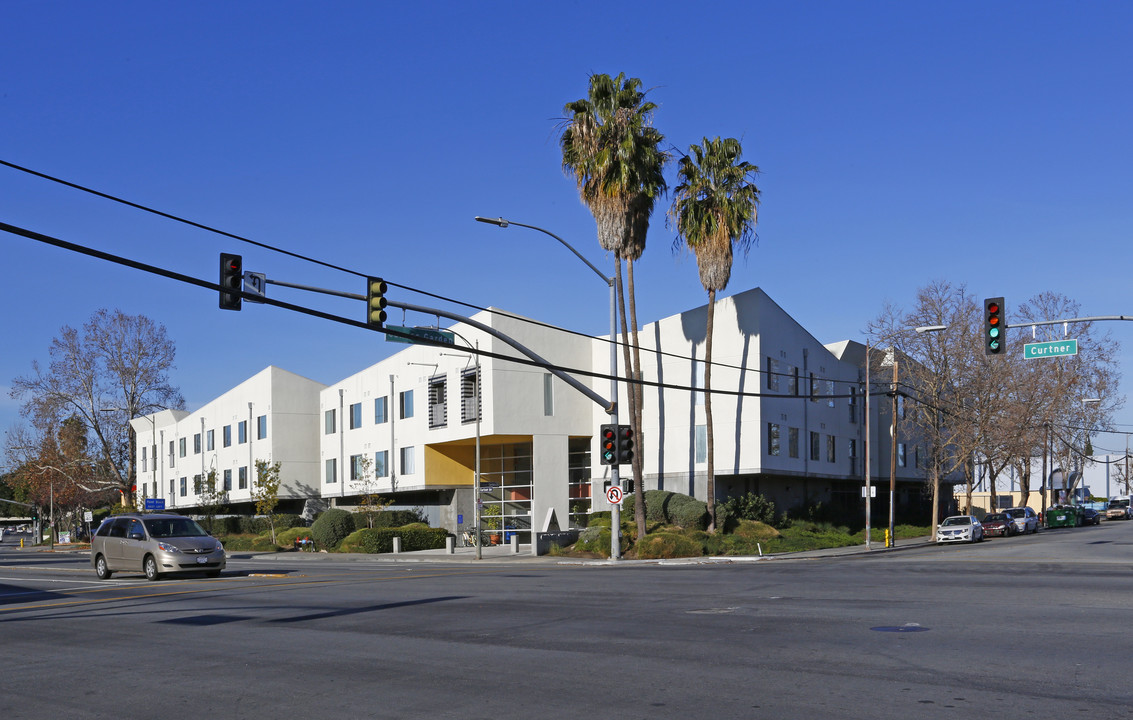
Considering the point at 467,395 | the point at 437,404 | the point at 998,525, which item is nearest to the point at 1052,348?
the point at 467,395

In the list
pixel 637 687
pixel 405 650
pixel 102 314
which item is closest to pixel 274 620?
pixel 405 650

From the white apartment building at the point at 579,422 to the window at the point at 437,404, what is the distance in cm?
9

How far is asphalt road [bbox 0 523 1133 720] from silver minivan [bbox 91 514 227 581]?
141 inches

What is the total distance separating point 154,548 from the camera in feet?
83.0

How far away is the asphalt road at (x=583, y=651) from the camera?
846 cm

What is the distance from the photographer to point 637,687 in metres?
9.16

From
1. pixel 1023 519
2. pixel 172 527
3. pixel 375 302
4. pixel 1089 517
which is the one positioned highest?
pixel 375 302

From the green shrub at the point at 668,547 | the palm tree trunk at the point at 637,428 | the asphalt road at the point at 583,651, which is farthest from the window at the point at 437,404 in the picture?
the asphalt road at the point at 583,651

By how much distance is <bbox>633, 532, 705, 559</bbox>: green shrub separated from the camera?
36562mm

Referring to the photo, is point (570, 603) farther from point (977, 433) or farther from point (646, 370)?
point (977, 433)

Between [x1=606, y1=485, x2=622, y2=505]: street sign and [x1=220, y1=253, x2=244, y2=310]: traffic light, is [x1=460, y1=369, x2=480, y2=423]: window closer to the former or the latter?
[x1=606, y1=485, x2=622, y2=505]: street sign

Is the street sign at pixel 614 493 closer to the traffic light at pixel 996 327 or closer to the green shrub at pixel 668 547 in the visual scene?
the green shrub at pixel 668 547

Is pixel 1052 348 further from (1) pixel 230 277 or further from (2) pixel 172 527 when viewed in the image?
(2) pixel 172 527

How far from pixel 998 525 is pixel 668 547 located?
26840 mm
